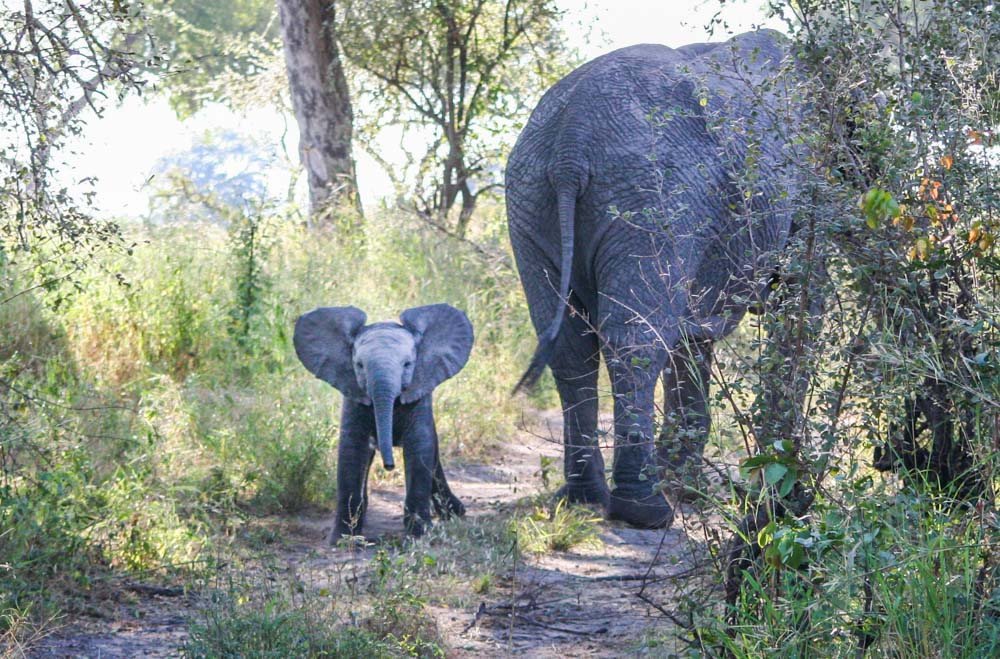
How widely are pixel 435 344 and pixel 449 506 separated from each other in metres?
0.81

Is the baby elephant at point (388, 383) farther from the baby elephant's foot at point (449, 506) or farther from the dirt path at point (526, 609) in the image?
the dirt path at point (526, 609)

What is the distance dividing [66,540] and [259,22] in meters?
26.5

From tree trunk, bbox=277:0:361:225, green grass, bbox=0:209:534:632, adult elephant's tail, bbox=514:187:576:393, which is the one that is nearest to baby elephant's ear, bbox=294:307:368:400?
green grass, bbox=0:209:534:632

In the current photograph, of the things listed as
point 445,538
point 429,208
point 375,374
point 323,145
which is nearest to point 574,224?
point 375,374

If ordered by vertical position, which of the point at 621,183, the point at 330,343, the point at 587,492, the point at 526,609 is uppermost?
the point at 621,183

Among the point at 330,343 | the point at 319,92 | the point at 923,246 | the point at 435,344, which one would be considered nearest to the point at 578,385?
the point at 435,344

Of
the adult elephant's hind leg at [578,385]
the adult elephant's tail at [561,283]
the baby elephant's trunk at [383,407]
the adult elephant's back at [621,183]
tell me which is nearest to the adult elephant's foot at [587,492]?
the adult elephant's hind leg at [578,385]

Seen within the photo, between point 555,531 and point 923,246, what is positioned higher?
point 923,246

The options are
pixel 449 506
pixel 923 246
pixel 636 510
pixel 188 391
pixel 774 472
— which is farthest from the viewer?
pixel 188 391

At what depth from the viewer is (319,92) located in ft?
41.8

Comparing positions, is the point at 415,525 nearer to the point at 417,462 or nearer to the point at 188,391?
the point at 417,462

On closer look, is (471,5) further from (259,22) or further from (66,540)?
(259,22)

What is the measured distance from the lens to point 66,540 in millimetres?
4691

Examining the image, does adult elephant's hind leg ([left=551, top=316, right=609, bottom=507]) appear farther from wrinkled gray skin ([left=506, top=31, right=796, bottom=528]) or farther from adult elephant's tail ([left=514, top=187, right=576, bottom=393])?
adult elephant's tail ([left=514, top=187, right=576, bottom=393])
